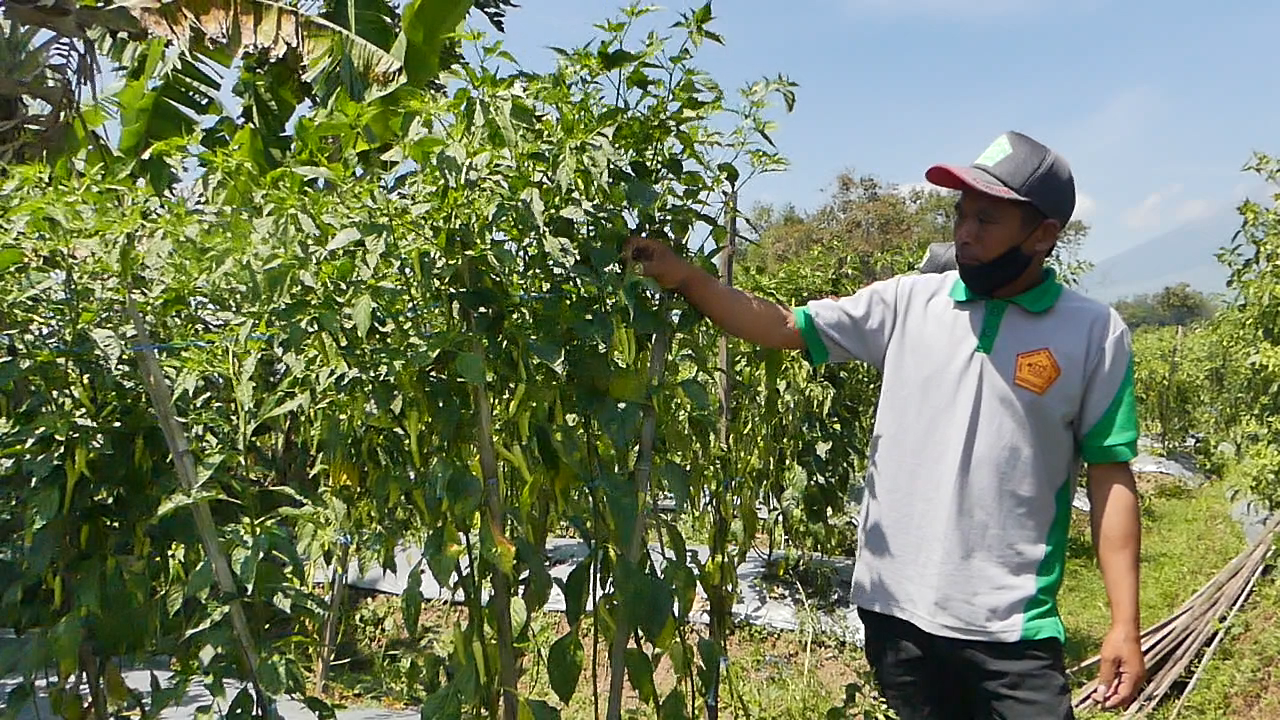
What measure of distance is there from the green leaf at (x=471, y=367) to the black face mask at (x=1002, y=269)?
0.90 m

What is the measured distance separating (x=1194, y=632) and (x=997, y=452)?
3.18 m

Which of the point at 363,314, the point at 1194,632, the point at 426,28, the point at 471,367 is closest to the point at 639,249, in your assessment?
the point at 471,367

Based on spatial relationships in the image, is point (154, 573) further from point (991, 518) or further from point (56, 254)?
point (991, 518)

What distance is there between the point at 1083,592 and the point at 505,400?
5.32 metres

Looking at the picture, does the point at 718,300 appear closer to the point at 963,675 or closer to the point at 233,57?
the point at 963,675

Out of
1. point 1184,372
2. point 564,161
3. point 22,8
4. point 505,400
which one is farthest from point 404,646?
point 1184,372

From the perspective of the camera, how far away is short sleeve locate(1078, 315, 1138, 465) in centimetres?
193

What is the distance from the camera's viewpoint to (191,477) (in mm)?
1975

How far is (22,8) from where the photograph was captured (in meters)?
3.28

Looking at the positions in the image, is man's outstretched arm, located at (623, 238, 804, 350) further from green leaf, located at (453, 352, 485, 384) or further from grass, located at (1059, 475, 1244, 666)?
grass, located at (1059, 475, 1244, 666)

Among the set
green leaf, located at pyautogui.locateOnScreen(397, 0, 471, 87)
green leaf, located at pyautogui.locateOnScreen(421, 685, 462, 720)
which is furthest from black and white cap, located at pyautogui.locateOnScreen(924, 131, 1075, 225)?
green leaf, located at pyautogui.locateOnScreen(397, 0, 471, 87)

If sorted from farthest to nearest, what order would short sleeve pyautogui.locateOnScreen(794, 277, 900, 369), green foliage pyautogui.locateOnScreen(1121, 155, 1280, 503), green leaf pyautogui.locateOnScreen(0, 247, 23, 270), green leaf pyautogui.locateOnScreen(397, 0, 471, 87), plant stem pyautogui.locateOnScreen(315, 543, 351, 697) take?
green foliage pyautogui.locateOnScreen(1121, 155, 1280, 503)
green leaf pyautogui.locateOnScreen(397, 0, 471, 87)
plant stem pyautogui.locateOnScreen(315, 543, 351, 697)
short sleeve pyautogui.locateOnScreen(794, 277, 900, 369)
green leaf pyautogui.locateOnScreen(0, 247, 23, 270)

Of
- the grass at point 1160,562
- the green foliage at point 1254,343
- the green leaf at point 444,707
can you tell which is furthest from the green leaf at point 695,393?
the green foliage at point 1254,343

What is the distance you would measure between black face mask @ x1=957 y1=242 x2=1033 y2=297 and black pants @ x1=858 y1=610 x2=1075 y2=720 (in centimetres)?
63
